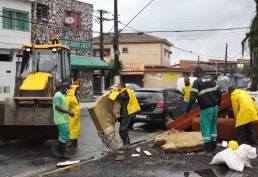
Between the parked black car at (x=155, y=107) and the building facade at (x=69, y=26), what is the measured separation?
1370cm

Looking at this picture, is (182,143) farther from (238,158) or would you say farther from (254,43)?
(254,43)

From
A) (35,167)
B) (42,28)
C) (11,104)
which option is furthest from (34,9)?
(35,167)

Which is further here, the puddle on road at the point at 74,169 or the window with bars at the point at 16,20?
the window with bars at the point at 16,20

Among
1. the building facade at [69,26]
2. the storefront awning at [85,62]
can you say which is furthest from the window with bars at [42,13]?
the storefront awning at [85,62]

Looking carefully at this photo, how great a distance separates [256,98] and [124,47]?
43.4 meters

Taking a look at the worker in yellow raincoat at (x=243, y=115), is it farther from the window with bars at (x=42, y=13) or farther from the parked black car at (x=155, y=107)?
the window with bars at (x=42, y=13)

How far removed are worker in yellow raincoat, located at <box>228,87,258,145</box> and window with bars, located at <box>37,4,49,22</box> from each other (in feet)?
65.0

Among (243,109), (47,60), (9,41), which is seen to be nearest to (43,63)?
(47,60)

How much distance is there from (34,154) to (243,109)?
526 cm

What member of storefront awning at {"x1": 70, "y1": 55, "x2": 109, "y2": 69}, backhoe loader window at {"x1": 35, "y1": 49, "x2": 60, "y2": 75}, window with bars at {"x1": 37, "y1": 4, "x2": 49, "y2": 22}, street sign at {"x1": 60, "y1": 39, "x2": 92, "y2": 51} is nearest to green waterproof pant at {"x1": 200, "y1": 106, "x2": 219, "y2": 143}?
backhoe loader window at {"x1": 35, "y1": 49, "x2": 60, "y2": 75}

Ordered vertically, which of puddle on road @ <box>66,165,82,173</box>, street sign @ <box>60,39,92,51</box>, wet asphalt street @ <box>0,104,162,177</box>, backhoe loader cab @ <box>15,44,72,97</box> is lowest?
wet asphalt street @ <box>0,104,162,177</box>

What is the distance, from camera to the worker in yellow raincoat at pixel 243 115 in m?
9.90

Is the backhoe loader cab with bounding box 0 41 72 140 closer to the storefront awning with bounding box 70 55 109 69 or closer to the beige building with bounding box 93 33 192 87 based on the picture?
the storefront awning with bounding box 70 55 109 69

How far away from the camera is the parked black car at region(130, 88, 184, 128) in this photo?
1436 centimetres
